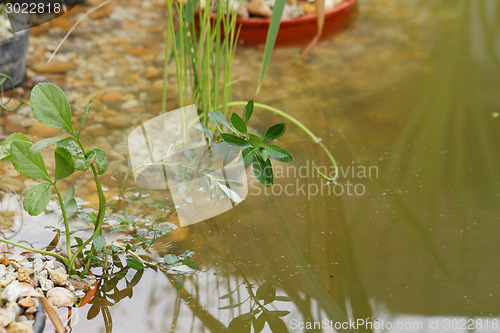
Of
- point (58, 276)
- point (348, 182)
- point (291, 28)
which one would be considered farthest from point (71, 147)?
point (291, 28)

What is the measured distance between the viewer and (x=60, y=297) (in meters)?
1.13

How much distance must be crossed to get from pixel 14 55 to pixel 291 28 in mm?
984

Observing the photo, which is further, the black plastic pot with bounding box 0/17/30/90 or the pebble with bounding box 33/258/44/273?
the black plastic pot with bounding box 0/17/30/90

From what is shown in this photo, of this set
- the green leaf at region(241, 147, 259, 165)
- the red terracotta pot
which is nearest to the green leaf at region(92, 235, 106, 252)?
the green leaf at region(241, 147, 259, 165)

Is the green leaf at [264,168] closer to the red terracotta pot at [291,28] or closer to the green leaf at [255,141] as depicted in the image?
the green leaf at [255,141]

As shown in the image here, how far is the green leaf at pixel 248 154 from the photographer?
1.18 metres

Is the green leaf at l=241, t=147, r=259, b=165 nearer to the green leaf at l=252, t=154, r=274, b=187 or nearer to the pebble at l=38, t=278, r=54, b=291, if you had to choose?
the green leaf at l=252, t=154, r=274, b=187

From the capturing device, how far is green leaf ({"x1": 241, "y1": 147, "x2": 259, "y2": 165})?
1.18m

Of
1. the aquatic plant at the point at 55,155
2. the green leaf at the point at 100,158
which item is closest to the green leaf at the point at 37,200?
the aquatic plant at the point at 55,155

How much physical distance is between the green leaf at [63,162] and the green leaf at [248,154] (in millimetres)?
337

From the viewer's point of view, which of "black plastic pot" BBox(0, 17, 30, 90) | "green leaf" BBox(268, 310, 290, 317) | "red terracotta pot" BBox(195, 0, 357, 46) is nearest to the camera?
"green leaf" BBox(268, 310, 290, 317)

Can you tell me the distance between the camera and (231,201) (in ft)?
4.78

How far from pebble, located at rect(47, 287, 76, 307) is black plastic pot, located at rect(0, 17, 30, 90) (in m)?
0.90

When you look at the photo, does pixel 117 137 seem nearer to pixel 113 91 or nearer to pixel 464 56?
pixel 113 91
